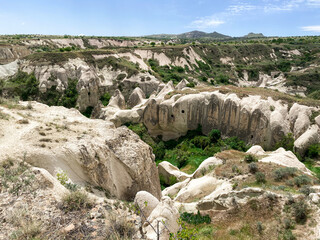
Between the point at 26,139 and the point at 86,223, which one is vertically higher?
the point at 26,139

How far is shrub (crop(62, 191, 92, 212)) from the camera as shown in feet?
24.8

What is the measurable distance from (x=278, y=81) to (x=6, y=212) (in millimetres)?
65226

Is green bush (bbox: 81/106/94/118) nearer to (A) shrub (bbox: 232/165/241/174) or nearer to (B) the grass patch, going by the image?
(A) shrub (bbox: 232/165/241/174)

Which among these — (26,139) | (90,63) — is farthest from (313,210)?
(90,63)

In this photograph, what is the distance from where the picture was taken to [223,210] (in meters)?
10.8

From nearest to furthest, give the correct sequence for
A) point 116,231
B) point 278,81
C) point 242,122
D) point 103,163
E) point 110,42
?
point 116,231
point 103,163
point 242,122
point 278,81
point 110,42

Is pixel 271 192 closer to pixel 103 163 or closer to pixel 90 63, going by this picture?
pixel 103 163

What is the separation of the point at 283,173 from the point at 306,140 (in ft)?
40.0

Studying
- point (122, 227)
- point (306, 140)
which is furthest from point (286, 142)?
point (122, 227)

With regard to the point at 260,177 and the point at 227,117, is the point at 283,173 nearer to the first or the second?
the point at 260,177

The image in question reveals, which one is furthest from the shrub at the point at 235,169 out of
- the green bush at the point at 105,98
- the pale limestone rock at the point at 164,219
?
the green bush at the point at 105,98

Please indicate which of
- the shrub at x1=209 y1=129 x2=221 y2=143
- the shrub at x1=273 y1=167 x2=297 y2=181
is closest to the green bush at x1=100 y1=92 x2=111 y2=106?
the shrub at x1=209 y1=129 x2=221 y2=143

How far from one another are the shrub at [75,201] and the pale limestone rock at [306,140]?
21.6m

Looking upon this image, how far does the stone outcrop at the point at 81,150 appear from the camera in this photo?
11148 mm
